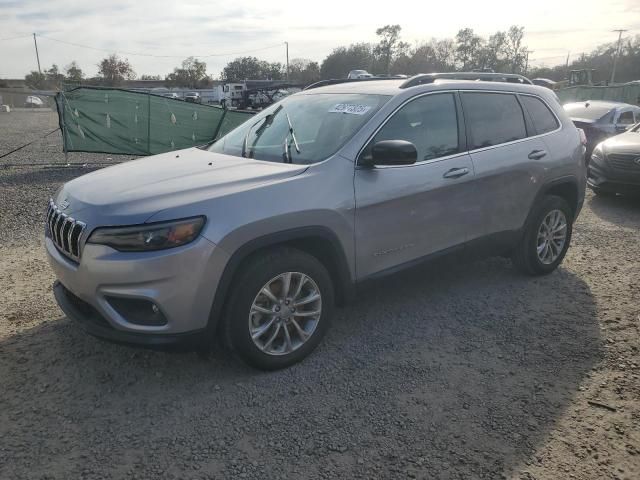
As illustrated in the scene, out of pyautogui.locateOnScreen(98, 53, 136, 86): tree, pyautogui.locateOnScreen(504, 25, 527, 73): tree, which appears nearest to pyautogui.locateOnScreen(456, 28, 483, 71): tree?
pyautogui.locateOnScreen(504, 25, 527, 73): tree

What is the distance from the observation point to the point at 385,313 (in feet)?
13.8

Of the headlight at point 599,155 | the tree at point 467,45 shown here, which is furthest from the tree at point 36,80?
the headlight at point 599,155

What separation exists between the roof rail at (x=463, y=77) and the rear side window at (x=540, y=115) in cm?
29

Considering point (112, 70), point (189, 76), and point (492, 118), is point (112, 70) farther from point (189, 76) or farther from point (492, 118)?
point (492, 118)

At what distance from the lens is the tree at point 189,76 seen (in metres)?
91.6

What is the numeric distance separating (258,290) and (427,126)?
6.21 feet

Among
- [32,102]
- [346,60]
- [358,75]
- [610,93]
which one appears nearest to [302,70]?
[346,60]

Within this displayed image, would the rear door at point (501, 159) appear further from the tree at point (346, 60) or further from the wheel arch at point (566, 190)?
the tree at point (346, 60)

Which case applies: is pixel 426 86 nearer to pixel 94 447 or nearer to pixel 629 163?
pixel 94 447

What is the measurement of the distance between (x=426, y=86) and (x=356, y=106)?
61 cm

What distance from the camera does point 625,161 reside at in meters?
8.06

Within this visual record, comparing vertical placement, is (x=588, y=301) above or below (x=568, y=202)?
below

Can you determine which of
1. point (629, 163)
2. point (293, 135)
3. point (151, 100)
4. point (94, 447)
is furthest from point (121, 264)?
point (151, 100)

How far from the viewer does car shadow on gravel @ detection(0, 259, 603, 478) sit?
100 inches
